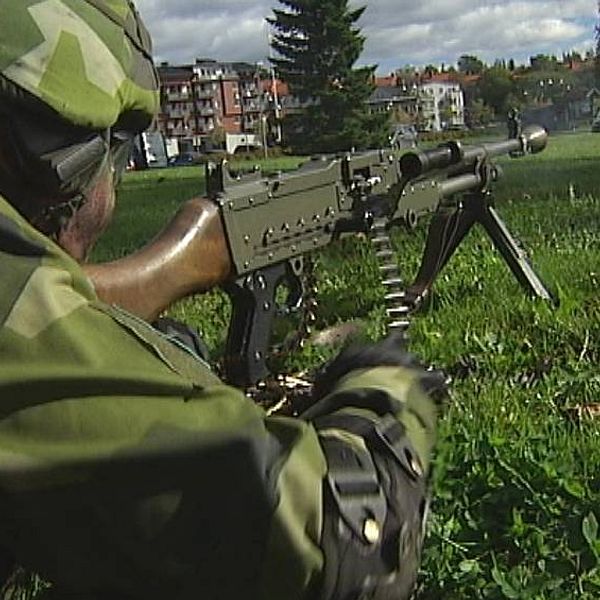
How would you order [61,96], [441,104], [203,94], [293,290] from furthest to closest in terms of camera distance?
[203,94] → [441,104] → [293,290] → [61,96]

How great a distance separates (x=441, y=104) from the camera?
65250 mm

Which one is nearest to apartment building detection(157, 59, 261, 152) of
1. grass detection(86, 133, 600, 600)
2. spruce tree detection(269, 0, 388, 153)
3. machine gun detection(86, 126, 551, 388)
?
spruce tree detection(269, 0, 388, 153)

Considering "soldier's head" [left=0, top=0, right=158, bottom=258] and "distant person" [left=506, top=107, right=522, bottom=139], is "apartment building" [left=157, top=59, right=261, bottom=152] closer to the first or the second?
"distant person" [left=506, top=107, right=522, bottom=139]

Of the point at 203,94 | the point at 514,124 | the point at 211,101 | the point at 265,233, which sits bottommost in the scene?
the point at 211,101

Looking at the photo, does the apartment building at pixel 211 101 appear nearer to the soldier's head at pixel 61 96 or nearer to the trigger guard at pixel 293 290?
the trigger guard at pixel 293 290

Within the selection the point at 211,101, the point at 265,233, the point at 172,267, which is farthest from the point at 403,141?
the point at 211,101

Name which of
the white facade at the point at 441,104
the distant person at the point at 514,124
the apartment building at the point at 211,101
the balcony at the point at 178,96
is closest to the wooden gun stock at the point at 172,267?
the distant person at the point at 514,124

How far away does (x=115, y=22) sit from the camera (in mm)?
1861

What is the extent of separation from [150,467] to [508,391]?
2856 millimetres

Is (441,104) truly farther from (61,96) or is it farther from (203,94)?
(61,96)

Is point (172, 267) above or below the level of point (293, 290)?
above

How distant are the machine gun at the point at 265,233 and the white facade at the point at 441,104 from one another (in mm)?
51825

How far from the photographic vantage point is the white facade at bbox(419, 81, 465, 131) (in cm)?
5984

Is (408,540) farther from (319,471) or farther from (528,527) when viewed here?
(528,527)
